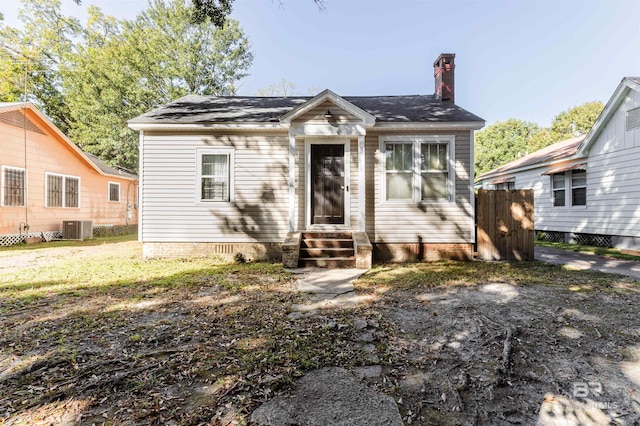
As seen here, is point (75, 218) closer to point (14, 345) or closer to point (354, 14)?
point (14, 345)

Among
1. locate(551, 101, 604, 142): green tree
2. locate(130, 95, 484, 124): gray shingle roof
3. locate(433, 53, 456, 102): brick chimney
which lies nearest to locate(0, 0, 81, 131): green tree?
locate(130, 95, 484, 124): gray shingle roof

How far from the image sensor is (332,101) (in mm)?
7098

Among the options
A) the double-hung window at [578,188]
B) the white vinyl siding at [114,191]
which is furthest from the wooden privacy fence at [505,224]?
the white vinyl siding at [114,191]

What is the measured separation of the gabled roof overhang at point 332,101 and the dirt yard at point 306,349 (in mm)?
4041

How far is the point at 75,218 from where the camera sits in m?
13.4

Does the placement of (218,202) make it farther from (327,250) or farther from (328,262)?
(328,262)

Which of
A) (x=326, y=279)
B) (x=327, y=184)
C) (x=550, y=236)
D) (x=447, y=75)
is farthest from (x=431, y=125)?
(x=550, y=236)

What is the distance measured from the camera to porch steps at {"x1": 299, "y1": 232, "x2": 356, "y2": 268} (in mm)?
6516

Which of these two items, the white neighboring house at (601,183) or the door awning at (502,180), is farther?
the door awning at (502,180)

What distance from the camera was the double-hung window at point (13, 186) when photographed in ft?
34.0

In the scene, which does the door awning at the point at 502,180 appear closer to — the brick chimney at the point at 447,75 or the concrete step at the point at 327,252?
the brick chimney at the point at 447,75

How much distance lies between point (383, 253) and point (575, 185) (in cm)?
877

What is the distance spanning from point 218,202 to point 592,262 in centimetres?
969

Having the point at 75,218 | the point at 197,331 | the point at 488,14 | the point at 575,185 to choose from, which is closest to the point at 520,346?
the point at 197,331
